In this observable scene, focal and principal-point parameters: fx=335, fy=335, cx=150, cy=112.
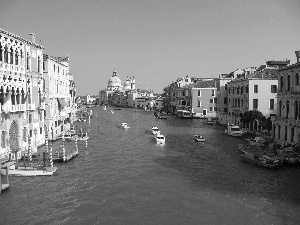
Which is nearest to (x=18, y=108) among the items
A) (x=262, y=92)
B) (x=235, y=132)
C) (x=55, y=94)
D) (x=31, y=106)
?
(x=31, y=106)

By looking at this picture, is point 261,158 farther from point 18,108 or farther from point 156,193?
point 18,108

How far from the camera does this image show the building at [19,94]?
23391 millimetres

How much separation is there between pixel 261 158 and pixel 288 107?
7.21 metres

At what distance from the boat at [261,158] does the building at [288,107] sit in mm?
3352

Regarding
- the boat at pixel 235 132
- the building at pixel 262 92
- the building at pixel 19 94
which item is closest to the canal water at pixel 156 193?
the building at pixel 19 94

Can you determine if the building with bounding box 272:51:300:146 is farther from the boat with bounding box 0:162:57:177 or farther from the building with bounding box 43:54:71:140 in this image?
the building with bounding box 43:54:71:140

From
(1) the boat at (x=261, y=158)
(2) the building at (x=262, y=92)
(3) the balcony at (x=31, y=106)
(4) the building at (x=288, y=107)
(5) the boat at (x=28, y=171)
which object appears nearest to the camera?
(5) the boat at (x=28, y=171)

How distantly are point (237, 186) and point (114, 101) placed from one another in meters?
173

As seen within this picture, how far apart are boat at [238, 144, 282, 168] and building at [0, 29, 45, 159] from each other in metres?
16.5

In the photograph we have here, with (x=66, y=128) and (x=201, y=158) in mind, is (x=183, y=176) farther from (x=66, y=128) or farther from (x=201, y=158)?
(x=66, y=128)

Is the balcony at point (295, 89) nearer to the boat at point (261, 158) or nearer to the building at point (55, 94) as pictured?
the boat at point (261, 158)

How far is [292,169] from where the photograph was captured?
2269 cm

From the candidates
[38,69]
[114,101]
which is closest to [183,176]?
[38,69]

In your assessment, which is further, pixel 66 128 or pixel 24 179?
pixel 66 128
